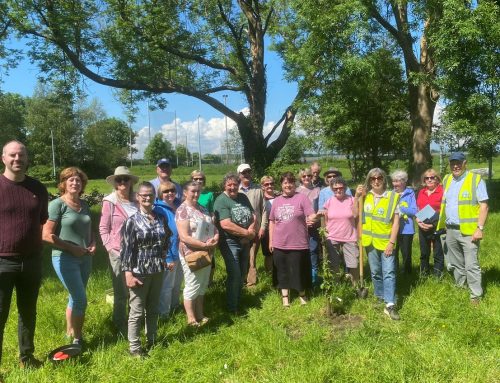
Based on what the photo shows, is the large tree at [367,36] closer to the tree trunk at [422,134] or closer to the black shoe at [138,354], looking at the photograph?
the tree trunk at [422,134]

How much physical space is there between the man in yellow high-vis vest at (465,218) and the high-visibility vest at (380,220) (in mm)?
858

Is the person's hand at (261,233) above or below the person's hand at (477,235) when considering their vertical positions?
below

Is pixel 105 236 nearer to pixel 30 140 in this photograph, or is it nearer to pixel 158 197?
pixel 158 197

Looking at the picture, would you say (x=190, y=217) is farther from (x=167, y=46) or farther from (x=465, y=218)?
(x=167, y=46)

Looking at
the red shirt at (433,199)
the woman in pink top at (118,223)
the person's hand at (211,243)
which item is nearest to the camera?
the woman in pink top at (118,223)

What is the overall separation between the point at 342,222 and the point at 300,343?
1892mm

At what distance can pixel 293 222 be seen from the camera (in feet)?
17.5

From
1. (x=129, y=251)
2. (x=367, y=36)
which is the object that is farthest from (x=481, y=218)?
(x=367, y=36)

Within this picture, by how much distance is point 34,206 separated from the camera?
359 cm

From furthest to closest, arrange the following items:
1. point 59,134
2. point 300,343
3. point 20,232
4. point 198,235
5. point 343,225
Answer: point 59,134
point 343,225
point 198,235
point 300,343
point 20,232

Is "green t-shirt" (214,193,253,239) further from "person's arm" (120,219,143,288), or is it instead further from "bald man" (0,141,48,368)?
"bald man" (0,141,48,368)

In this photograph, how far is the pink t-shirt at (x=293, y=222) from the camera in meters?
5.34

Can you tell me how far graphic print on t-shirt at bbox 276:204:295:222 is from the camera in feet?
17.5

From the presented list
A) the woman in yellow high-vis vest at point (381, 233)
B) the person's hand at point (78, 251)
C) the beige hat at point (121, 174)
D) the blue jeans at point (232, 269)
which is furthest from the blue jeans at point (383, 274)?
the person's hand at point (78, 251)
